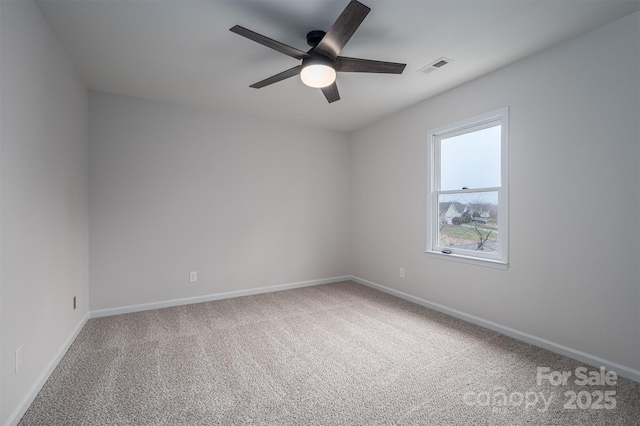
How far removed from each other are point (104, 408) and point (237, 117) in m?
3.43

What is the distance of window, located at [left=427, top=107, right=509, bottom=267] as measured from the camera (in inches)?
Answer: 114

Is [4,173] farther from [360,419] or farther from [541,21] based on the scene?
[541,21]

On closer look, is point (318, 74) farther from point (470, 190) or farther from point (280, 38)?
point (470, 190)

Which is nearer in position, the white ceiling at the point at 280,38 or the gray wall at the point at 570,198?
the white ceiling at the point at 280,38

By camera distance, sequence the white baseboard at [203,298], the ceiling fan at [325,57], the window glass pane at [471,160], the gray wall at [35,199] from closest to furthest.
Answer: the gray wall at [35,199]
the ceiling fan at [325,57]
the window glass pane at [471,160]
the white baseboard at [203,298]

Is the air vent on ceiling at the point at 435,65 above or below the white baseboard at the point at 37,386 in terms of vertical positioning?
above

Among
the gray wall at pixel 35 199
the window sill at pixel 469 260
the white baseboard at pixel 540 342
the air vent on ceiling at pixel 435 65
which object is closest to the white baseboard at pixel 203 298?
the gray wall at pixel 35 199

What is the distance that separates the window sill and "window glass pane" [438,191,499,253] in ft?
0.41

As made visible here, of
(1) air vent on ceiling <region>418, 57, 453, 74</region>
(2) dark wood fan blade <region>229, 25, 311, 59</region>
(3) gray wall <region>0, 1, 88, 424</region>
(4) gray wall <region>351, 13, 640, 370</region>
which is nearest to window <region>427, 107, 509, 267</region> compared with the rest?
(4) gray wall <region>351, 13, 640, 370</region>

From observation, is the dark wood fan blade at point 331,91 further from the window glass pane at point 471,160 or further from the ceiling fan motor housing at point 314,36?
the window glass pane at point 471,160

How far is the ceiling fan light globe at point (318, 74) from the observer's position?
2184 mm

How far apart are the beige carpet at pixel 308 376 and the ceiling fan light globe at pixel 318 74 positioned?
218 cm

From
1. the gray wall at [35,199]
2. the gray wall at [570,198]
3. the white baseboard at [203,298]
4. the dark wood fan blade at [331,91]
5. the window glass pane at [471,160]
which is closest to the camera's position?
the gray wall at [35,199]

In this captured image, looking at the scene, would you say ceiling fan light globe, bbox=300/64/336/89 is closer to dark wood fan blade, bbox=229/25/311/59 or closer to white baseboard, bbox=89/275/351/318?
dark wood fan blade, bbox=229/25/311/59
